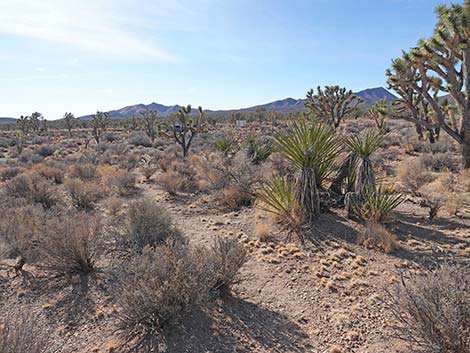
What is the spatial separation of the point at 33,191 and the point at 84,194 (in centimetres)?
139

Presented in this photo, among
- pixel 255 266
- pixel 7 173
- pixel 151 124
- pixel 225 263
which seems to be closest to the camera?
pixel 225 263

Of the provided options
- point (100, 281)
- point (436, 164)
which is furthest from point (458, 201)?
point (100, 281)

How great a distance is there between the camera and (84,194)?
927cm

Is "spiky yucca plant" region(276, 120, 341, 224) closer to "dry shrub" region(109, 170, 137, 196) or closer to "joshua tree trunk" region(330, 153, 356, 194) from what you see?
"joshua tree trunk" region(330, 153, 356, 194)

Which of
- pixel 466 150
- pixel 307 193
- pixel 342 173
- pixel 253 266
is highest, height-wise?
pixel 466 150

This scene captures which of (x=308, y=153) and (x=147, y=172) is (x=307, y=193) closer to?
(x=308, y=153)

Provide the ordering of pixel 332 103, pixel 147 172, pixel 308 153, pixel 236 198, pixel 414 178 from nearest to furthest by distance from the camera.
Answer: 1. pixel 308 153
2. pixel 236 198
3. pixel 414 178
4. pixel 147 172
5. pixel 332 103

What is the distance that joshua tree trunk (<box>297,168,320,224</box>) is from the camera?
655cm

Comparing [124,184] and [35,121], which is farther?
[35,121]

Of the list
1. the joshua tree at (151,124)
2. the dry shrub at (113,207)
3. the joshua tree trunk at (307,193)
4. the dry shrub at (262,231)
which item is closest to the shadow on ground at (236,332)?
the dry shrub at (262,231)

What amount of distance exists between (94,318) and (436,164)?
13453 mm

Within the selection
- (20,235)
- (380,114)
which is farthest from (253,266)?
(380,114)

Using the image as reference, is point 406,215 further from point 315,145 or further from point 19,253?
point 19,253

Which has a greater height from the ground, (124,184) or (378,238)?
(378,238)
